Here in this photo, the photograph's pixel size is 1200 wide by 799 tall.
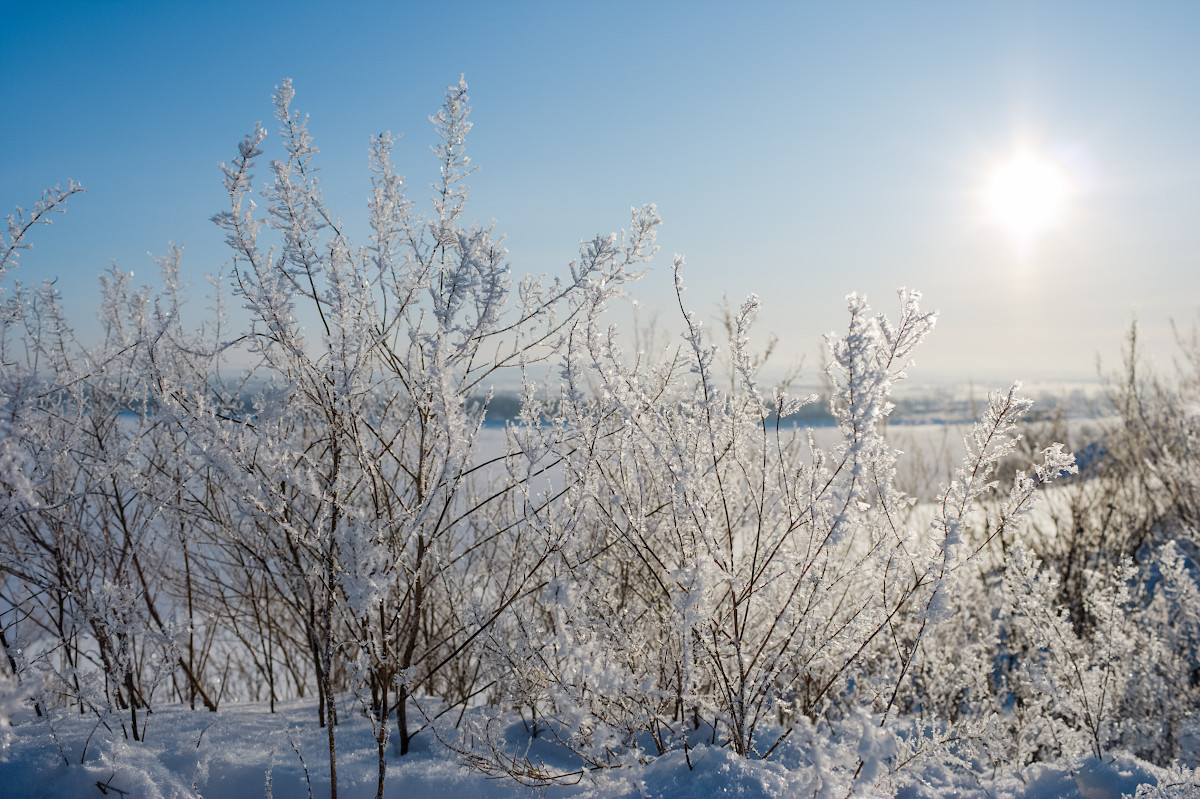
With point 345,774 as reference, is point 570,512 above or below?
above

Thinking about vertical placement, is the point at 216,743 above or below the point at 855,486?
below

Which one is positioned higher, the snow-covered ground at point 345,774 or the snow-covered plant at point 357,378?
the snow-covered plant at point 357,378

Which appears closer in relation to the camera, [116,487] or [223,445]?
[223,445]

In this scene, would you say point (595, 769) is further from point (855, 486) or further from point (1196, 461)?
point (1196, 461)

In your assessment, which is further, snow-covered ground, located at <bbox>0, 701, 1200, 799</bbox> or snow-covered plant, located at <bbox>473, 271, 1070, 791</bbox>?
snow-covered ground, located at <bbox>0, 701, 1200, 799</bbox>

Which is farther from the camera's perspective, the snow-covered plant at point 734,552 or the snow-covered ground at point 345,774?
the snow-covered ground at point 345,774

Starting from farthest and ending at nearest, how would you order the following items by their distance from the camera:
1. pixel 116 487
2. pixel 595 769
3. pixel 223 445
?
pixel 116 487 → pixel 595 769 → pixel 223 445

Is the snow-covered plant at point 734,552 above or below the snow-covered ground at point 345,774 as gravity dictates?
above

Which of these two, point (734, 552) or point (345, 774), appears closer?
point (734, 552)

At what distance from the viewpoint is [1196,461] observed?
8.51m

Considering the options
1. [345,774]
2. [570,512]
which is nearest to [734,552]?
[570,512]

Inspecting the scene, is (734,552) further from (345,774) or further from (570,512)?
(345,774)

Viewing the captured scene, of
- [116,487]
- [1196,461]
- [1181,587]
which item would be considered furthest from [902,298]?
[1196,461]

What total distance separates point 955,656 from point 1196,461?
5.52m
